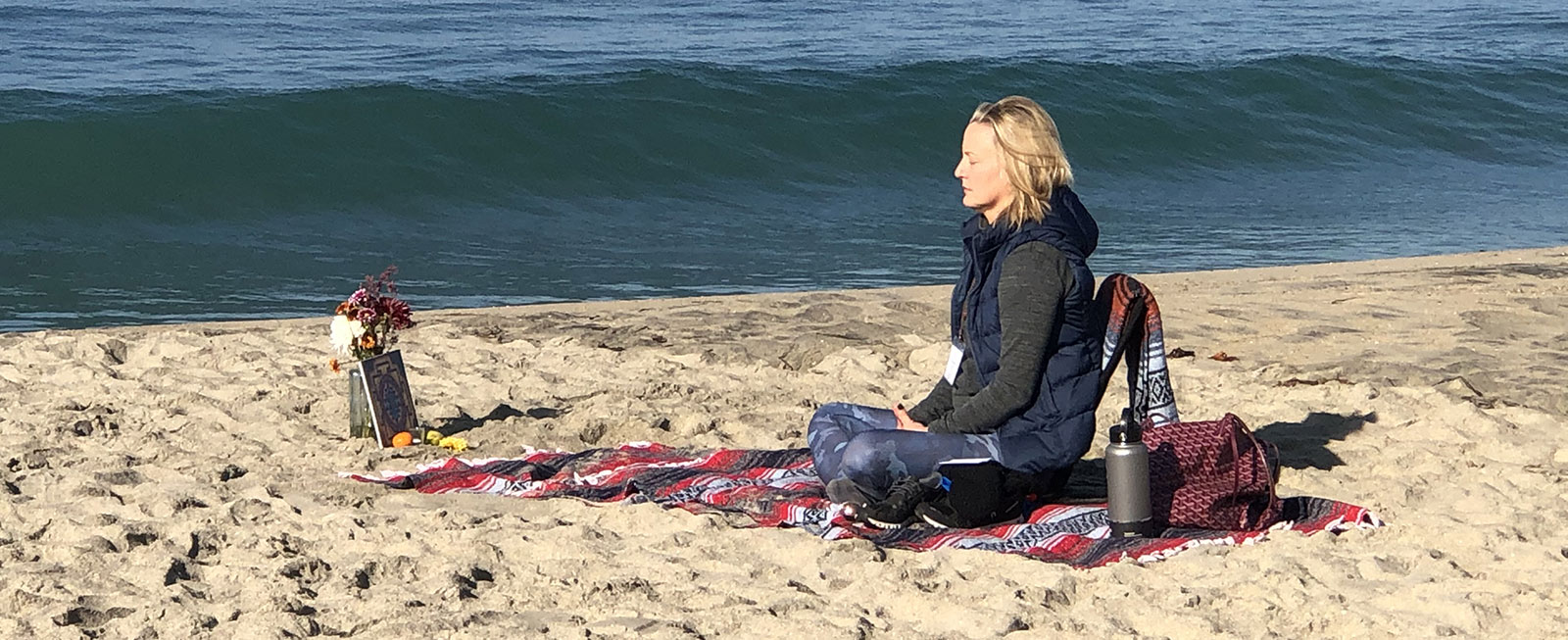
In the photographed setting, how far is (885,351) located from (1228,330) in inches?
66.6

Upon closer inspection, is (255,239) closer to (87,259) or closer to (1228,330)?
(87,259)

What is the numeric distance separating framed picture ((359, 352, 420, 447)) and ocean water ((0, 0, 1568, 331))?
4.67m

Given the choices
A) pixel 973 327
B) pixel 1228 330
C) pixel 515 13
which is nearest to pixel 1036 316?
pixel 973 327

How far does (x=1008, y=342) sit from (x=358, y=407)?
7.98ft

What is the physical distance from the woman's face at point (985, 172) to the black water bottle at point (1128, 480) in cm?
64

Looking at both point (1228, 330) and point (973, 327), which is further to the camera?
point (1228, 330)

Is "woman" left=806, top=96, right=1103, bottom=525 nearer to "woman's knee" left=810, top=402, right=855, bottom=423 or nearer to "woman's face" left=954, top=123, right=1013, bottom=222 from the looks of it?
"woman's face" left=954, top=123, right=1013, bottom=222

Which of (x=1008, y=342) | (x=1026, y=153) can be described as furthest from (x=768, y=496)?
(x=1026, y=153)

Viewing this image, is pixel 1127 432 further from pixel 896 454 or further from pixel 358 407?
pixel 358 407

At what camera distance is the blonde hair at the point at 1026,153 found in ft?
13.7

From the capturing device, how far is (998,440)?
14.5 feet

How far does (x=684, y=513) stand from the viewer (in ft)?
15.2

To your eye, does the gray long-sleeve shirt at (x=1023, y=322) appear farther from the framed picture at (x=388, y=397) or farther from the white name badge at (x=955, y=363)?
the framed picture at (x=388, y=397)

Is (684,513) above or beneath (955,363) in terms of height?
beneath
